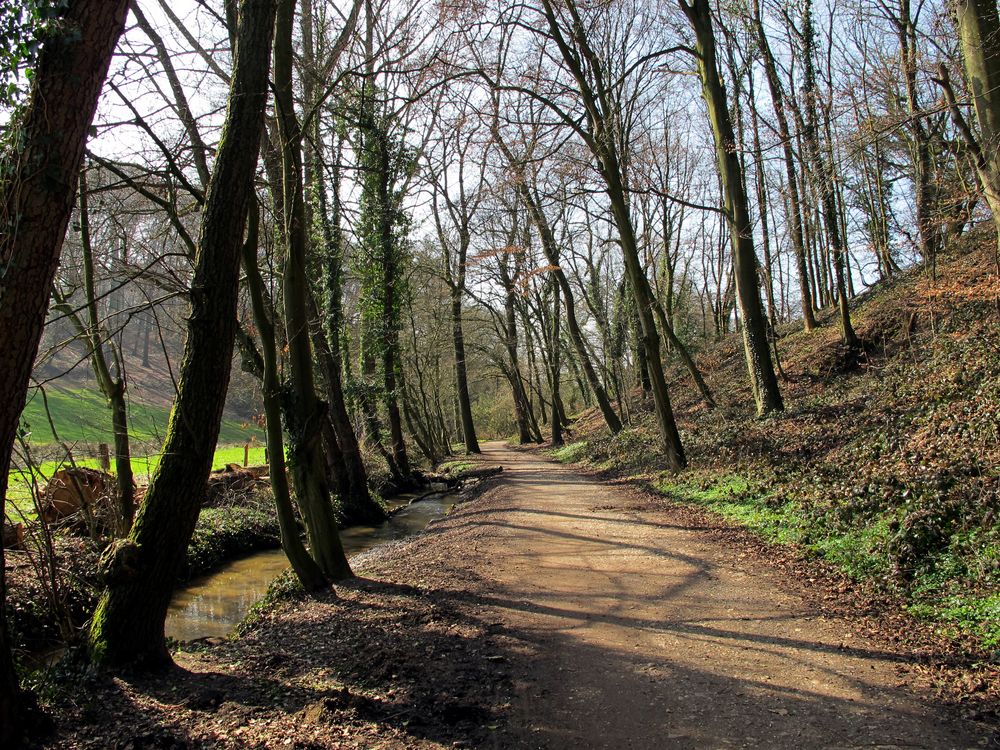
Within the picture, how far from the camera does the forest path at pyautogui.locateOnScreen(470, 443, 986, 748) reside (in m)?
3.78

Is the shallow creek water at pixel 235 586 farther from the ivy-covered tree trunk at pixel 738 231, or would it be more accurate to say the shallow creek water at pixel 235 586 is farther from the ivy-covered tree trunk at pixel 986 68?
the ivy-covered tree trunk at pixel 986 68

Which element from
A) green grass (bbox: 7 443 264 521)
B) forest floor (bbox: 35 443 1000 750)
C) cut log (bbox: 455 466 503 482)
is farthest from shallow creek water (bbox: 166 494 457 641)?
cut log (bbox: 455 466 503 482)

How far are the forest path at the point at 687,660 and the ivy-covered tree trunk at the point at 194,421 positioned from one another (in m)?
2.95

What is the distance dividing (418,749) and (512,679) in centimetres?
113

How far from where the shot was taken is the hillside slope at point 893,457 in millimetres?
5449

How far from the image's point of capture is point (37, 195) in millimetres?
3602

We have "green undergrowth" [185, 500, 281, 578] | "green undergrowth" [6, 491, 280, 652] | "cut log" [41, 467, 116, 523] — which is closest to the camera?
"green undergrowth" [6, 491, 280, 652]

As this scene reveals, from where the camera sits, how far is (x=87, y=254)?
930cm

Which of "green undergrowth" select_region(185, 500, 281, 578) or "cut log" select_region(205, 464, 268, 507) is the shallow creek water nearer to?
"green undergrowth" select_region(185, 500, 281, 578)

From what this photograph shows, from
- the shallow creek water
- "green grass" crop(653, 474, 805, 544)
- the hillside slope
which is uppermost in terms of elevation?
the hillside slope

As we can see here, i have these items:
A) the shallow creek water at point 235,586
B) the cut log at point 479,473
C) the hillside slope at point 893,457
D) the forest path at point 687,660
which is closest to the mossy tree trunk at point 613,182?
the hillside slope at point 893,457

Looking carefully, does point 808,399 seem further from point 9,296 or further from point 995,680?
point 9,296

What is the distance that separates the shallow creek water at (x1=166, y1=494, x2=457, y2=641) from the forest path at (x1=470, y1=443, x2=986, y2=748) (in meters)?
3.66

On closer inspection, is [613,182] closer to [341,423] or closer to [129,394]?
[341,423]
